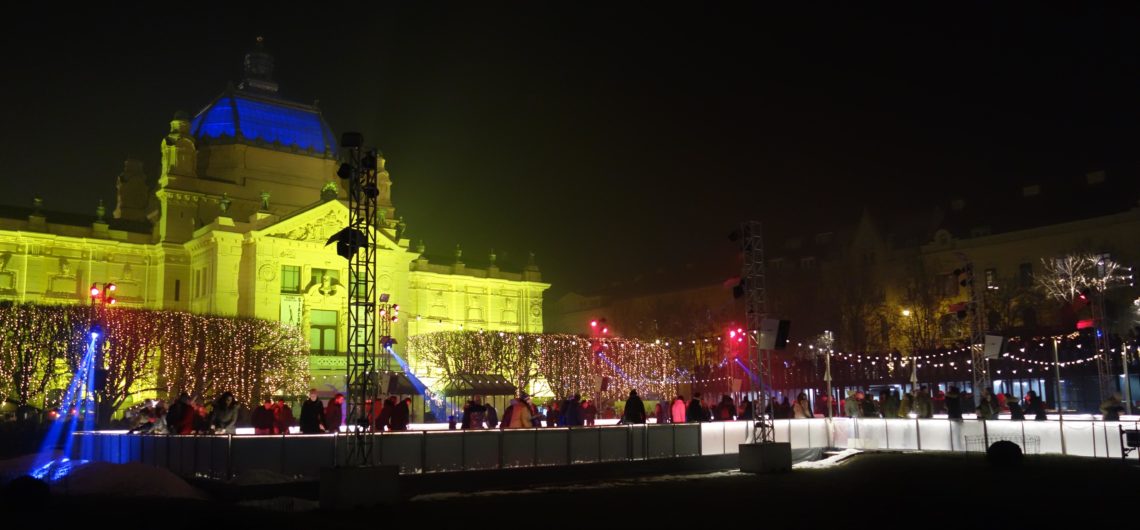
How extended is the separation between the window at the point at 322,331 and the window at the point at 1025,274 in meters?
45.2

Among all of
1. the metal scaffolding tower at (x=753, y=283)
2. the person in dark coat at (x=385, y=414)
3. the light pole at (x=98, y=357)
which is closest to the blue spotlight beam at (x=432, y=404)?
the light pole at (x=98, y=357)

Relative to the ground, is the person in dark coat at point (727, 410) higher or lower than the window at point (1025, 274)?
lower

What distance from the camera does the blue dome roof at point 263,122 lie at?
7019 centimetres

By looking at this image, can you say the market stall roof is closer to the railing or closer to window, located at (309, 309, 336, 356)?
window, located at (309, 309, 336, 356)

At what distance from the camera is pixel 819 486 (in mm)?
18234

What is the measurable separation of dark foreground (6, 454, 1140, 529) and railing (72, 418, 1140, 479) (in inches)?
54.5

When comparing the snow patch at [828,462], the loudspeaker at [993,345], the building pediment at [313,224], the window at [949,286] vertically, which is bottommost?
the snow patch at [828,462]

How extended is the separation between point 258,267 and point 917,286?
4304cm

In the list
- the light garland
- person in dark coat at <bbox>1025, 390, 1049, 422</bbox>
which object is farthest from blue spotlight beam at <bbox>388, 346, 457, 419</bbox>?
person in dark coat at <bbox>1025, 390, 1049, 422</bbox>

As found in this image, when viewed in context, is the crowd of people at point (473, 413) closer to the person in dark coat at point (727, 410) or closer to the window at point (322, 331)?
the person in dark coat at point (727, 410)

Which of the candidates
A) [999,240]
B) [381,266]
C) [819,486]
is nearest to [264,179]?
[381,266]

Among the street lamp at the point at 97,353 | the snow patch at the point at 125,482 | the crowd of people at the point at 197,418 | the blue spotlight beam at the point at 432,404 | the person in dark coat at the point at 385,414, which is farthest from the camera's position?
the blue spotlight beam at the point at 432,404

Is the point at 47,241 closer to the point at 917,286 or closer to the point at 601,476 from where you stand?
the point at 601,476

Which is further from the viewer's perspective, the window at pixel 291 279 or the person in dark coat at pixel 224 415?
the window at pixel 291 279
